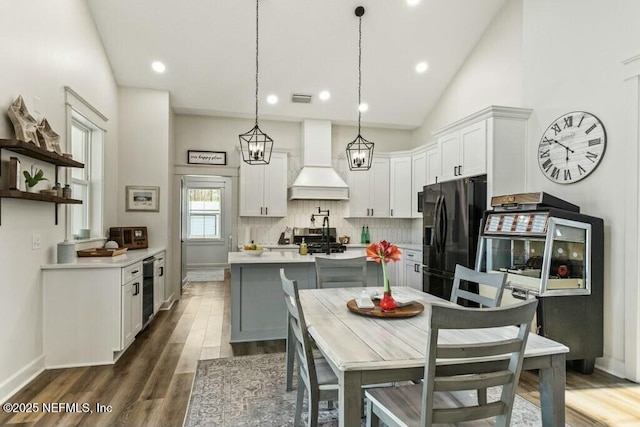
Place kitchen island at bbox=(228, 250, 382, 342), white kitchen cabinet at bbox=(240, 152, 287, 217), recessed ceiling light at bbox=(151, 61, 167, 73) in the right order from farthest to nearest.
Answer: white kitchen cabinet at bbox=(240, 152, 287, 217) → recessed ceiling light at bbox=(151, 61, 167, 73) → kitchen island at bbox=(228, 250, 382, 342)

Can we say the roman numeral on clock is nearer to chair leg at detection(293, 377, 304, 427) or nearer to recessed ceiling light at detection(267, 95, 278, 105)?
chair leg at detection(293, 377, 304, 427)

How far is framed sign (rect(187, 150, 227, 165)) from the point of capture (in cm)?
645

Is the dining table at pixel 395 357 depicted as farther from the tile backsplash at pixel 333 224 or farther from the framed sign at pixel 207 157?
the framed sign at pixel 207 157

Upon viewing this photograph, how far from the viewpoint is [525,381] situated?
124 inches

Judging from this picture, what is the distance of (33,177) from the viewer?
3.12 meters

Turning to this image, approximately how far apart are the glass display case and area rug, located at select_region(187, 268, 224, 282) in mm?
6171

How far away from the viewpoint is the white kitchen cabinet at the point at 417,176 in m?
6.14

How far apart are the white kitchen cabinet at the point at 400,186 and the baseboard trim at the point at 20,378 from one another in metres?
5.29

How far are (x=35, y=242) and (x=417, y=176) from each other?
5244 mm

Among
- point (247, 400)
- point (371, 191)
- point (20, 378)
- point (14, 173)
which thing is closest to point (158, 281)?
point (20, 378)

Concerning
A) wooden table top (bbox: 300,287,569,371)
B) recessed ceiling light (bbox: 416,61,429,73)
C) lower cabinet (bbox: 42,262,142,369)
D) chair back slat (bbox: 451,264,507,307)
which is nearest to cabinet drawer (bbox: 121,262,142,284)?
lower cabinet (bbox: 42,262,142,369)

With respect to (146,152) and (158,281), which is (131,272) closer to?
(158,281)

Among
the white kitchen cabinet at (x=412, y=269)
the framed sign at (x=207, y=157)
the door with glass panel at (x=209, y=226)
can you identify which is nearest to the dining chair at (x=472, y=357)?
the white kitchen cabinet at (x=412, y=269)

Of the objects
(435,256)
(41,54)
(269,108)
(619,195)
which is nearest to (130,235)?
(41,54)
